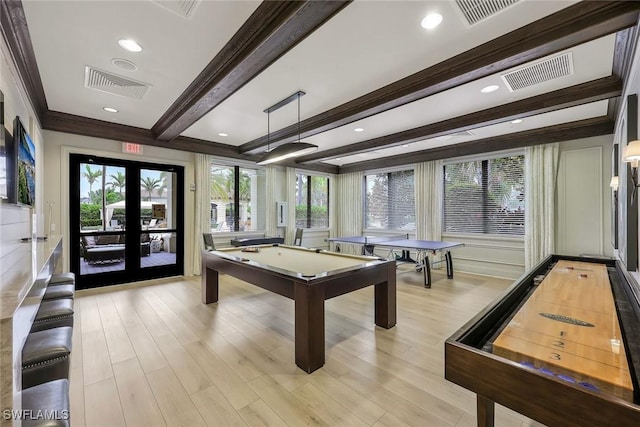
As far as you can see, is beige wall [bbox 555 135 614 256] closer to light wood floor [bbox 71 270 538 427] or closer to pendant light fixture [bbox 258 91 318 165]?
light wood floor [bbox 71 270 538 427]

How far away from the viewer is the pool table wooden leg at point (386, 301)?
3104 mm

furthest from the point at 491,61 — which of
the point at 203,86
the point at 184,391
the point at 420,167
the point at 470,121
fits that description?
the point at 420,167

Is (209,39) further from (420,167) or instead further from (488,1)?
(420,167)

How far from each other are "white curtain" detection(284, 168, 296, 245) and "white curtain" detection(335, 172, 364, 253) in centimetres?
173

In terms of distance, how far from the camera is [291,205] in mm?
7309

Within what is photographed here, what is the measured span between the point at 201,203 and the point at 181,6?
13.7 ft

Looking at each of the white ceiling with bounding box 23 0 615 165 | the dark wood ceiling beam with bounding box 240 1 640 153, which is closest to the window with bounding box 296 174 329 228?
the white ceiling with bounding box 23 0 615 165

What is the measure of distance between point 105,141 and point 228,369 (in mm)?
4496

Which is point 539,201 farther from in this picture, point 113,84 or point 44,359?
point 113,84

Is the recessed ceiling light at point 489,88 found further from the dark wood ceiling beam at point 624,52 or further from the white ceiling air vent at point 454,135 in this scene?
the white ceiling air vent at point 454,135

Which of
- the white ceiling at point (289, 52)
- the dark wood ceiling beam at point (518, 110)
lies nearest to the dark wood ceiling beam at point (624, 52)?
the white ceiling at point (289, 52)

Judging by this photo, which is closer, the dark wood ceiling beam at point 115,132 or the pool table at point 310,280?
the pool table at point 310,280

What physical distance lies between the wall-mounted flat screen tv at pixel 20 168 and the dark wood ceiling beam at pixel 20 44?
538 mm

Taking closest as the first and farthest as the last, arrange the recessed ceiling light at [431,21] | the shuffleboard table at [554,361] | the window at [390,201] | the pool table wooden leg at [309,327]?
the shuffleboard table at [554,361] → the recessed ceiling light at [431,21] → the pool table wooden leg at [309,327] → the window at [390,201]
